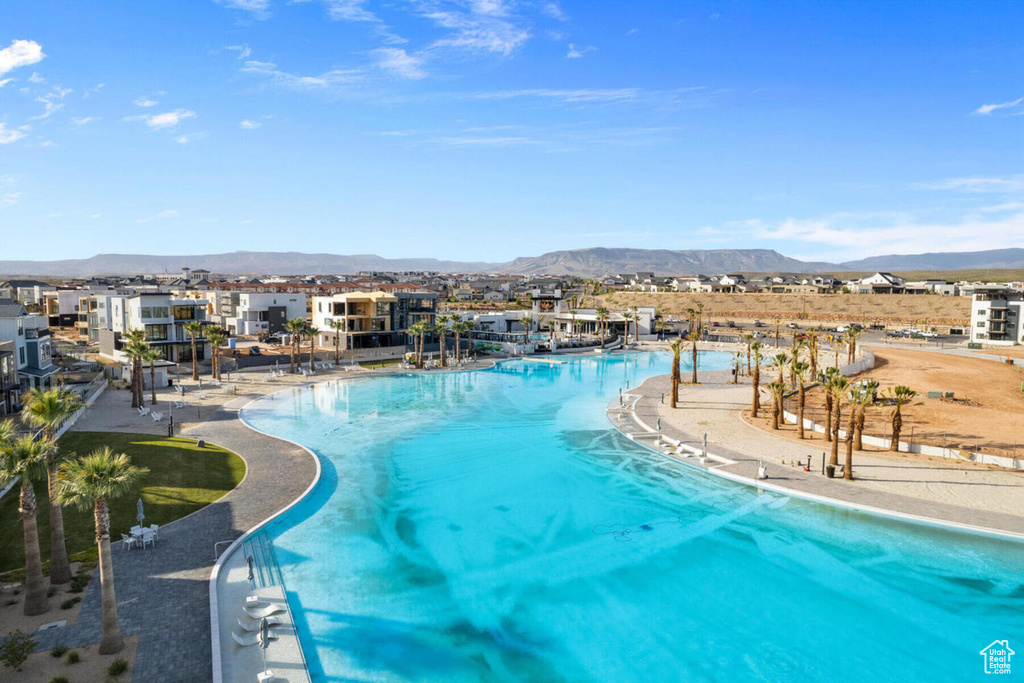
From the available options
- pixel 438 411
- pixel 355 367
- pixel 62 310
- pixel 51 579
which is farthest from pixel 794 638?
pixel 62 310

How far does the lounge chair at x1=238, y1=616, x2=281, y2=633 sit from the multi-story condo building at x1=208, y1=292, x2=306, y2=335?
246 feet

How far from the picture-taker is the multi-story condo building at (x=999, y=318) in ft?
275

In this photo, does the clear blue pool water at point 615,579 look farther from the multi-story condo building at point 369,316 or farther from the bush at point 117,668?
the multi-story condo building at point 369,316

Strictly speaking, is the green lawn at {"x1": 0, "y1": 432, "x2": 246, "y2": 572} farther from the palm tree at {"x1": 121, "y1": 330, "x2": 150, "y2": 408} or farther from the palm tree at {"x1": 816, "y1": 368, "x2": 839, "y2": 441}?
the palm tree at {"x1": 816, "y1": 368, "x2": 839, "y2": 441}

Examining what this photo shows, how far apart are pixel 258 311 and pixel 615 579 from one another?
78.6m

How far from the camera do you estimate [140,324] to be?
197ft

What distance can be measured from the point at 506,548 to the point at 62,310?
106034 millimetres

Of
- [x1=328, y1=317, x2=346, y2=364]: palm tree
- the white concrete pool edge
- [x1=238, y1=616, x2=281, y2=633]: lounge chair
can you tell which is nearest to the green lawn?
the white concrete pool edge

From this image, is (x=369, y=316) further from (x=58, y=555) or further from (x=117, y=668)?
(x=117, y=668)

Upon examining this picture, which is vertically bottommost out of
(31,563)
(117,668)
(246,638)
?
(246,638)

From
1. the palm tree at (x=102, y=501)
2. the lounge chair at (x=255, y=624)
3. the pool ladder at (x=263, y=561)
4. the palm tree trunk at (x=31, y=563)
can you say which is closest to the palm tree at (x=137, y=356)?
the pool ladder at (x=263, y=561)

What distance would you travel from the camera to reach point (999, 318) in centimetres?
8444

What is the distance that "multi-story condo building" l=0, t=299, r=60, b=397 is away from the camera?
Answer: 40188mm

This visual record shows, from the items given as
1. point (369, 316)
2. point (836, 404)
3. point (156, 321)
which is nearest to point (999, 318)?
point (836, 404)
